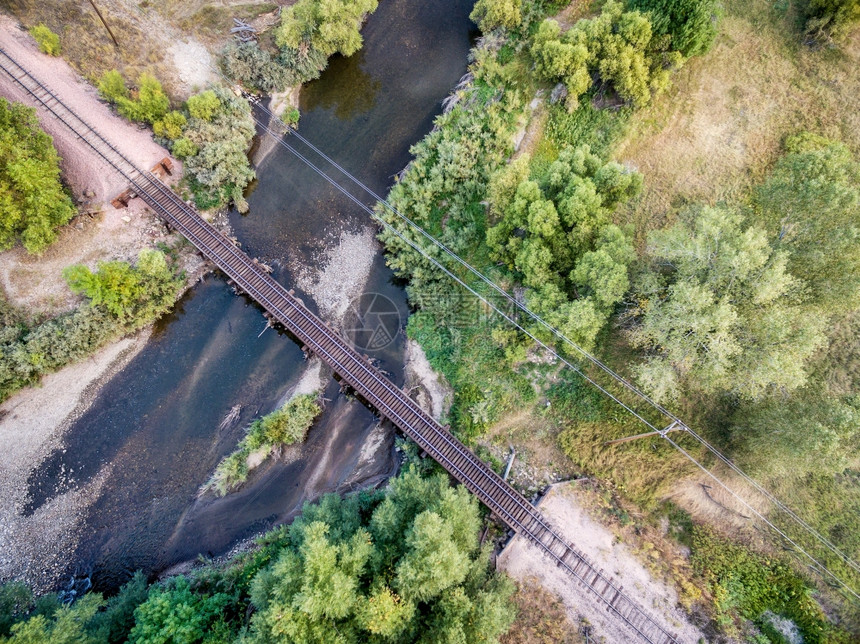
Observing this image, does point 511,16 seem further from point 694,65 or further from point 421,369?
point 421,369

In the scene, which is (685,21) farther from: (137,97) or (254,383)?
(137,97)

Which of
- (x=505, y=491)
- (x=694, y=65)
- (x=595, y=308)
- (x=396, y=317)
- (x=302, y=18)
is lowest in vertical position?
(x=505, y=491)

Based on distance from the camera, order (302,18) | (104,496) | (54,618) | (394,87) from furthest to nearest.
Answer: (394,87) → (302,18) → (104,496) → (54,618)

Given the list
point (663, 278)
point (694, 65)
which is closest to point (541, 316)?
point (663, 278)

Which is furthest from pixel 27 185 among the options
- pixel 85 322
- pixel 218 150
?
pixel 218 150

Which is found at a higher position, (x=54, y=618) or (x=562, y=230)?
(x=562, y=230)

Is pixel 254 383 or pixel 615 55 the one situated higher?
pixel 615 55

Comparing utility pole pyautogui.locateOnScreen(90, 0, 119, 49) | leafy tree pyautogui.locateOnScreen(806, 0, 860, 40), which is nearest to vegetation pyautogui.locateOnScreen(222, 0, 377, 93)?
utility pole pyautogui.locateOnScreen(90, 0, 119, 49)

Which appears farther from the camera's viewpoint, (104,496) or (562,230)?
(104,496)
